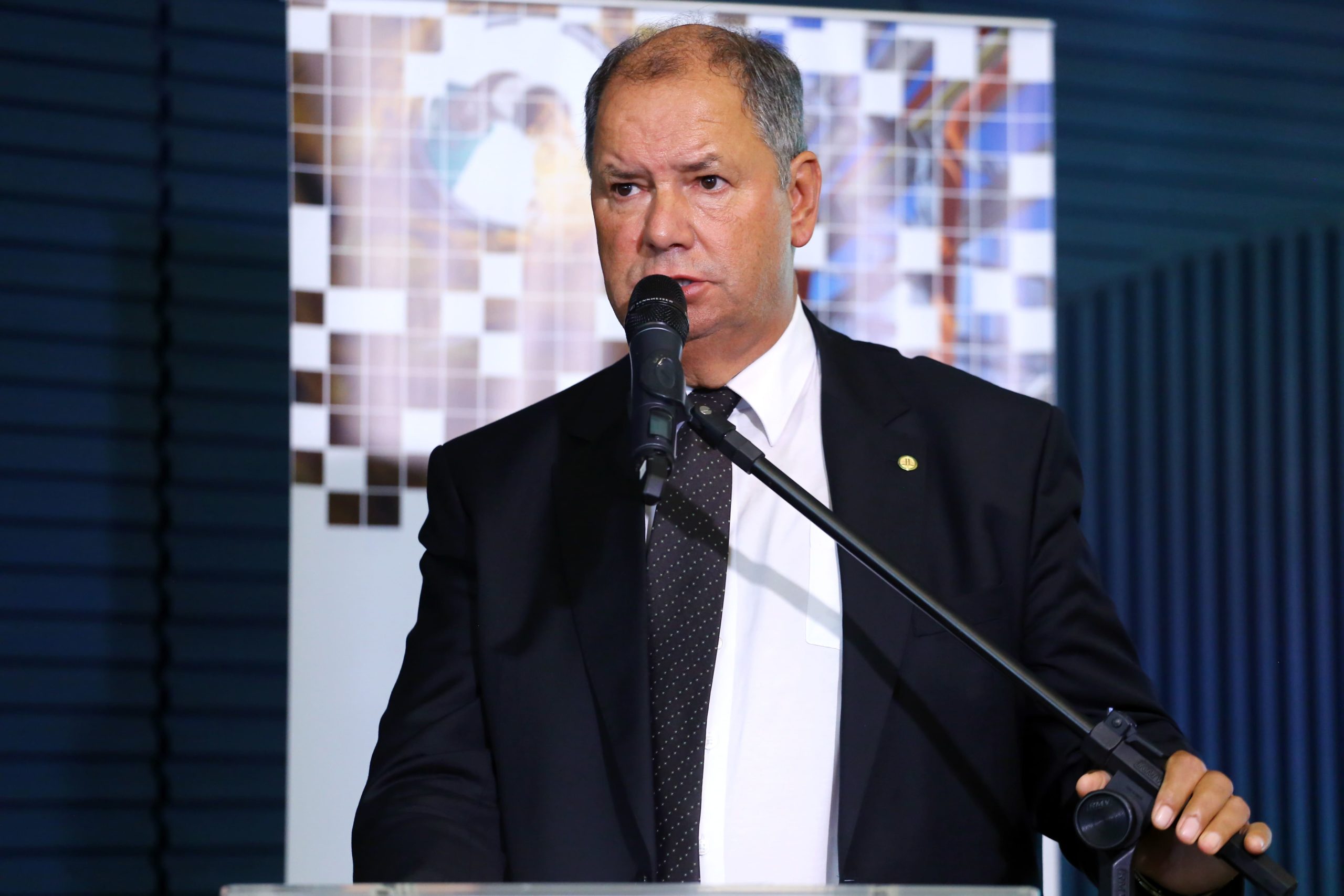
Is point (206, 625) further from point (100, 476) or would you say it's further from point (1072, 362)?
point (1072, 362)

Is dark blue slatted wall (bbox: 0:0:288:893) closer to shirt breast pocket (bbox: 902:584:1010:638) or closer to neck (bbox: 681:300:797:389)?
neck (bbox: 681:300:797:389)

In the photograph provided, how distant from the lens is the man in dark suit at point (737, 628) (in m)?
1.67

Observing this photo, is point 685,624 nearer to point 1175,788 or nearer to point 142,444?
point 1175,788

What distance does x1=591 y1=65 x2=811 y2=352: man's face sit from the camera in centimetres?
172

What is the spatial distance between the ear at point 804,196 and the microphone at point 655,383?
0.56m

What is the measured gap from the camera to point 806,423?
1.92m

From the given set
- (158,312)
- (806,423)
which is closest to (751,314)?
(806,423)

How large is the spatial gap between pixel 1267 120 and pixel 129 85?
317cm

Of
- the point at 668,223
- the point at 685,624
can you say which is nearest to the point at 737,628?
the point at 685,624

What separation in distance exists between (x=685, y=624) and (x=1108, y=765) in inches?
24.3

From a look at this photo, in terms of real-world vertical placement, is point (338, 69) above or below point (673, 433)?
above

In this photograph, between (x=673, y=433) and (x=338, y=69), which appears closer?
(x=673, y=433)

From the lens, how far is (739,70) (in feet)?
5.88

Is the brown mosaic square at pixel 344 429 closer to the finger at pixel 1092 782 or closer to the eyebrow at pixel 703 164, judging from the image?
the eyebrow at pixel 703 164
